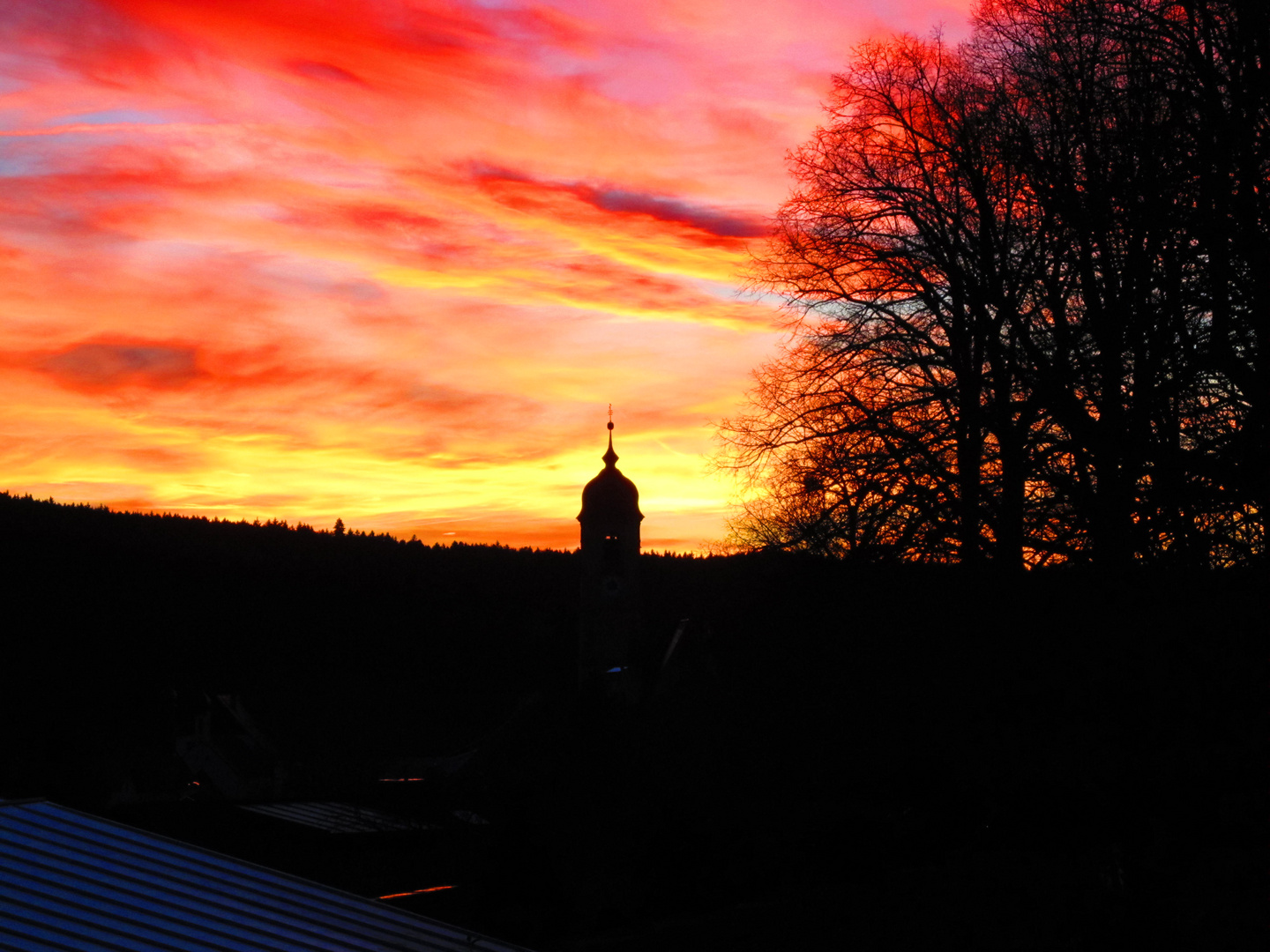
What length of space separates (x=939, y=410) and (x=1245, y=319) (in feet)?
24.4

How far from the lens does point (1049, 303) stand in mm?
17047

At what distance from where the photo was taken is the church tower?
36.6 m

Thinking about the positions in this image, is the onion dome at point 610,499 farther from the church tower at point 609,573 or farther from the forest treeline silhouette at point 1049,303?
the forest treeline silhouette at point 1049,303

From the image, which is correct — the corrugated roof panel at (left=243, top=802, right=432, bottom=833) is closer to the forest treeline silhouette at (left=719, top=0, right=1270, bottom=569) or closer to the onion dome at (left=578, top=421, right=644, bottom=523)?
the forest treeline silhouette at (left=719, top=0, right=1270, bottom=569)

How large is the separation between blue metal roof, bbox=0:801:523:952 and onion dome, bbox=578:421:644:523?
96.2 ft

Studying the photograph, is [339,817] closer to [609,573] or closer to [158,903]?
[158,903]

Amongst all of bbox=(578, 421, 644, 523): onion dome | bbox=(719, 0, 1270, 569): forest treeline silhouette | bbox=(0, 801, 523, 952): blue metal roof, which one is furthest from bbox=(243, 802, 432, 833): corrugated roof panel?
bbox=(578, 421, 644, 523): onion dome

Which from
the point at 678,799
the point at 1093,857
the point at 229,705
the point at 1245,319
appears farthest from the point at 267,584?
the point at 1245,319

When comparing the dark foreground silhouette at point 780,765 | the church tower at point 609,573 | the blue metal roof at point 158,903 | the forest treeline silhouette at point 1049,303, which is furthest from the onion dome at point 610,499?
the blue metal roof at point 158,903

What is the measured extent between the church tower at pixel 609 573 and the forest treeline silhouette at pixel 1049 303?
13005 mm

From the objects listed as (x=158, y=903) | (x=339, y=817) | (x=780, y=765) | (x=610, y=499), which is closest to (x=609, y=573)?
(x=610, y=499)

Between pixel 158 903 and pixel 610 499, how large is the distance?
1215 inches

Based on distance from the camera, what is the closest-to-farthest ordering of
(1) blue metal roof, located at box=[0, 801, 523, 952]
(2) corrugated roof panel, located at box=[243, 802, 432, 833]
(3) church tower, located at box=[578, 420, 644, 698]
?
1. (1) blue metal roof, located at box=[0, 801, 523, 952]
2. (2) corrugated roof panel, located at box=[243, 802, 432, 833]
3. (3) church tower, located at box=[578, 420, 644, 698]

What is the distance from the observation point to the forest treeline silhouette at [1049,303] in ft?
40.7
